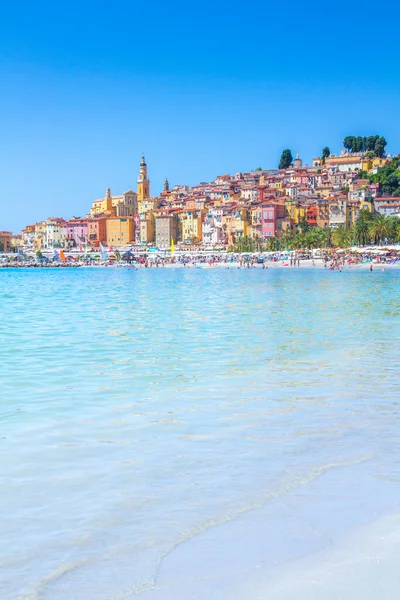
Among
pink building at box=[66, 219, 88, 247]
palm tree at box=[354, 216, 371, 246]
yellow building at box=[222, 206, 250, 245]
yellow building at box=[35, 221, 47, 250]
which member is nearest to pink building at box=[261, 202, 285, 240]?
yellow building at box=[222, 206, 250, 245]

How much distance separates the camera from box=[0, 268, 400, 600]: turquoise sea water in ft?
11.2

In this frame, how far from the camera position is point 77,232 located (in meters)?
133

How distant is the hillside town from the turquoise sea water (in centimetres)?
7822

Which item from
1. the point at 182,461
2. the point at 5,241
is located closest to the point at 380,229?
the point at 182,461

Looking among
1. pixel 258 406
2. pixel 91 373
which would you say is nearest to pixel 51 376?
pixel 91 373

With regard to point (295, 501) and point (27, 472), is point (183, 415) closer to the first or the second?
point (27, 472)

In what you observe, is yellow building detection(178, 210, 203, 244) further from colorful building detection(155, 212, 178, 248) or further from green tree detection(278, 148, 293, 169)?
green tree detection(278, 148, 293, 169)

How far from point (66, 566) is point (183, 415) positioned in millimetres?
3195

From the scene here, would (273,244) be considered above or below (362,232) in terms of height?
below

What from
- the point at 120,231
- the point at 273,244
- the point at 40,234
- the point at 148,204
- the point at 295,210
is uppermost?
the point at 148,204

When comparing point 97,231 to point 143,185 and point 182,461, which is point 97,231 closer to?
point 143,185

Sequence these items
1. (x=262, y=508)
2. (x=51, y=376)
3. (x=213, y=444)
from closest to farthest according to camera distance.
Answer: (x=262, y=508)
(x=213, y=444)
(x=51, y=376)

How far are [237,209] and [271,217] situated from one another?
9.37 metres

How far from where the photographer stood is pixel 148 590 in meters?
3.09
